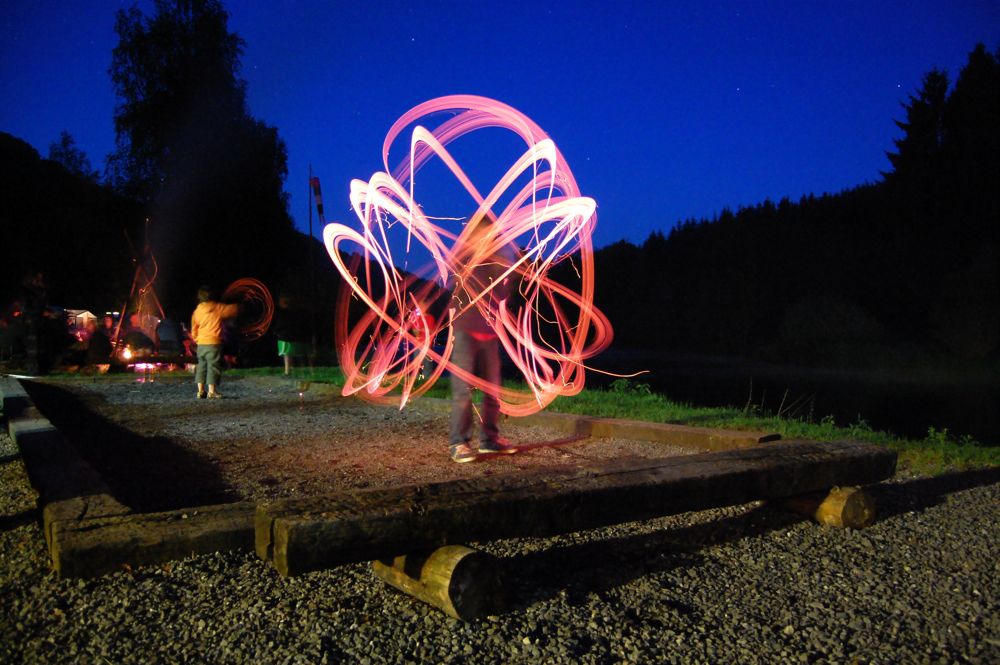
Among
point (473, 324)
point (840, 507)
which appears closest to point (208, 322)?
point (473, 324)

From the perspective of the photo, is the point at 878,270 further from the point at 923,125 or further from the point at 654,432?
the point at 654,432

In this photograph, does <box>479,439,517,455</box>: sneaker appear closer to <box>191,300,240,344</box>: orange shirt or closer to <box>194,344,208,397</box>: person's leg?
<box>191,300,240,344</box>: orange shirt

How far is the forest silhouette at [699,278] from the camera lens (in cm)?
3434

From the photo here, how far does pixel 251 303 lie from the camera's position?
108ft

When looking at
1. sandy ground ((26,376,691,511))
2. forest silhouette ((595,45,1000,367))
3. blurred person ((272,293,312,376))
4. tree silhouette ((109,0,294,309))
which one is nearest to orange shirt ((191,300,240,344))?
sandy ground ((26,376,691,511))

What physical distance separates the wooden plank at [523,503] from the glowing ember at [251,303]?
1815cm

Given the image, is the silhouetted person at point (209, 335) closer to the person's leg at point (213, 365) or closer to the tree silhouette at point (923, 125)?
the person's leg at point (213, 365)

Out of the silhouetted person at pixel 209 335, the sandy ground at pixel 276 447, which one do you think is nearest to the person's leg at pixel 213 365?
the silhouetted person at pixel 209 335

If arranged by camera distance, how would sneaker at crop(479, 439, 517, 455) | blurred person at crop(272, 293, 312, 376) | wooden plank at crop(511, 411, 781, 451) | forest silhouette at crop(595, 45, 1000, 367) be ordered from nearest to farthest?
1. wooden plank at crop(511, 411, 781, 451)
2. sneaker at crop(479, 439, 517, 455)
3. blurred person at crop(272, 293, 312, 376)
4. forest silhouette at crop(595, 45, 1000, 367)

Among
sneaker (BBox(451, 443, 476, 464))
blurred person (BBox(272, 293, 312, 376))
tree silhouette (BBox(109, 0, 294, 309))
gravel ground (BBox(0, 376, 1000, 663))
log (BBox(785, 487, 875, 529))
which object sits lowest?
gravel ground (BBox(0, 376, 1000, 663))

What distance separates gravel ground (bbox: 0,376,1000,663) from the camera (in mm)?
2850

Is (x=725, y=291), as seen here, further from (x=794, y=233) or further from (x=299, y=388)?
(x=299, y=388)

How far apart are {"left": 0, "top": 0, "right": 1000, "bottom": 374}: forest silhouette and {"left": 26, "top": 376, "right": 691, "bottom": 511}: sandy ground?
395 inches

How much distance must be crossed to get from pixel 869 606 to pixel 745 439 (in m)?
2.82
